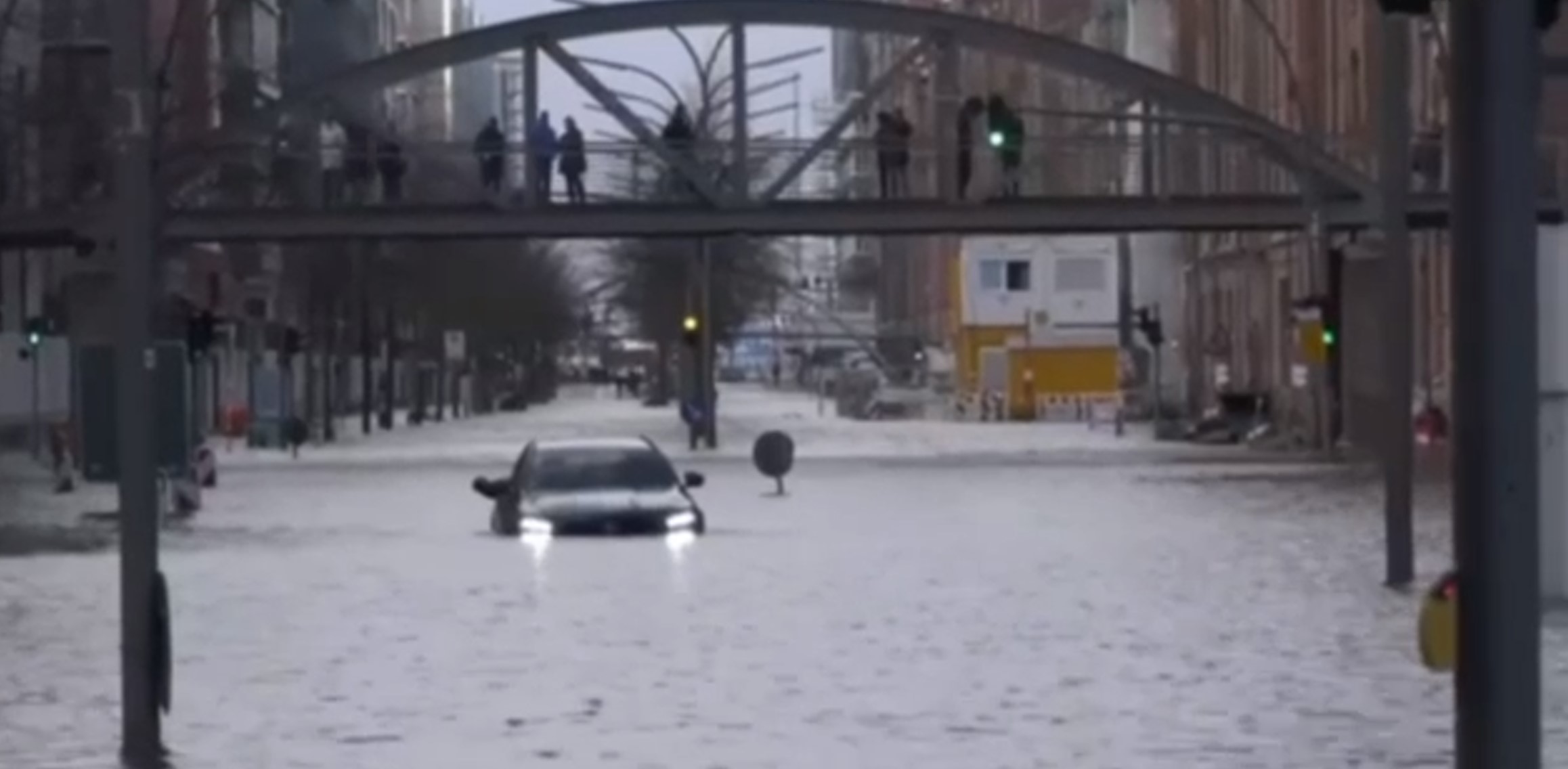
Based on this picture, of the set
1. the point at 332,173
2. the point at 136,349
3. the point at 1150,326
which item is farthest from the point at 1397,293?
the point at 1150,326

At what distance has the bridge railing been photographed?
72.1 m

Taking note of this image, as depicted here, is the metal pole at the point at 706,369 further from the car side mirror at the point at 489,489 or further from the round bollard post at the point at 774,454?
the car side mirror at the point at 489,489

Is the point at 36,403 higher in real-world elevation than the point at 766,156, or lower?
lower

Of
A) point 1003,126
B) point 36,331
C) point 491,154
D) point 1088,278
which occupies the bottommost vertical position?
point 36,331

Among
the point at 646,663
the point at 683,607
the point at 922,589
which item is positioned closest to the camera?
the point at 646,663

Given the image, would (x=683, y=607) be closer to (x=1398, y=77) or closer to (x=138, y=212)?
(x=1398, y=77)

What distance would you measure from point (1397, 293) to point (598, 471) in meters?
14.3

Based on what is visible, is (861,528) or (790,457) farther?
(790,457)

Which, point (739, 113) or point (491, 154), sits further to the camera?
point (491, 154)

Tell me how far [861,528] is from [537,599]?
16.3 metres

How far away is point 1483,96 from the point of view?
1053cm

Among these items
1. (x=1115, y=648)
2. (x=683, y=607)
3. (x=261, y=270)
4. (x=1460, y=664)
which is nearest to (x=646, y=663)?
(x=1115, y=648)

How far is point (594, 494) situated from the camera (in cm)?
4441

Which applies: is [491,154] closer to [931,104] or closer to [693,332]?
[693,332]
